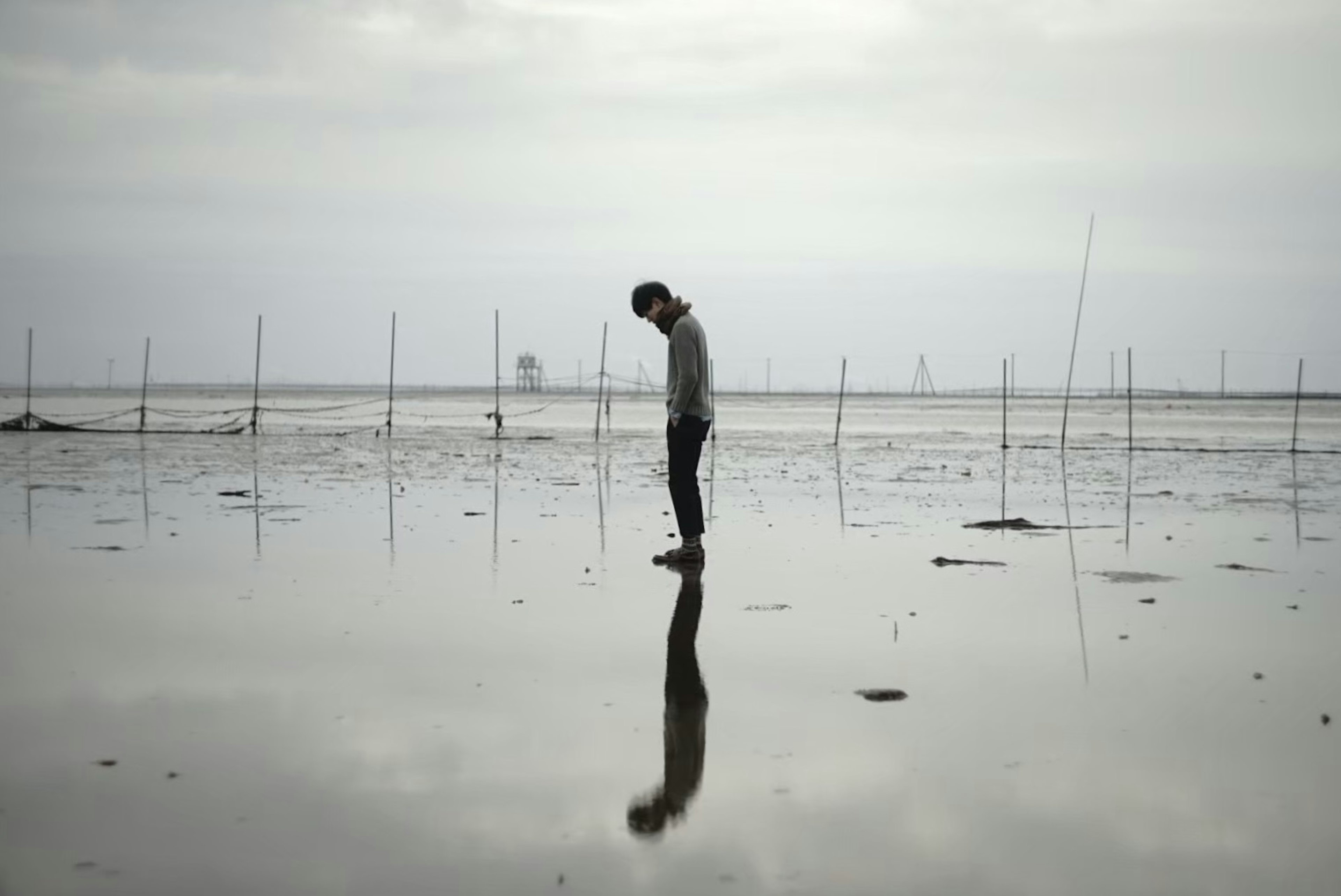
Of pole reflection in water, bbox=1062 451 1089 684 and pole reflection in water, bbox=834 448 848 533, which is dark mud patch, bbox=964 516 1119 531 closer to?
pole reflection in water, bbox=1062 451 1089 684

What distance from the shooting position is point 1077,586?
668 cm

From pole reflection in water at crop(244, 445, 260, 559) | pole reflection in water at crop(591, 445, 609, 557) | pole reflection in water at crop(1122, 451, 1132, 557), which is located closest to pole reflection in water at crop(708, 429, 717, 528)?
pole reflection in water at crop(591, 445, 609, 557)

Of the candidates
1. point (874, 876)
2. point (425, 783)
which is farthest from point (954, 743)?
point (425, 783)

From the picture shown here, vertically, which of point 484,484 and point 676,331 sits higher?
point 676,331

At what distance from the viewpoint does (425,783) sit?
3.17 meters

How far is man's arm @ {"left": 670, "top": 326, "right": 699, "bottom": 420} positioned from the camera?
7762 millimetres

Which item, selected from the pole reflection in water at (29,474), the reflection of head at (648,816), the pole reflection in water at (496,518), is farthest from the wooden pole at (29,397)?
the reflection of head at (648,816)

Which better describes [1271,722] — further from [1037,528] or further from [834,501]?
[834,501]

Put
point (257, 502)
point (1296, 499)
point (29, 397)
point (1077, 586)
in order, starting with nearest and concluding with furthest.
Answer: point (1077, 586) < point (257, 502) < point (1296, 499) < point (29, 397)

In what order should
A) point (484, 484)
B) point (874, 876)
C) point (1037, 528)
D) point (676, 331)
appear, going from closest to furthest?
point (874, 876)
point (676, 331)
point (1037, 528)
point (484, 484)

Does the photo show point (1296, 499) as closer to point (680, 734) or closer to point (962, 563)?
point (962, 563)

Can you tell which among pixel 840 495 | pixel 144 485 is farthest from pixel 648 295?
pixel 144 485

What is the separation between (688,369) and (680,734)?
14.0 feet

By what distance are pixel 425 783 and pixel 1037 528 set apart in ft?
24.7
